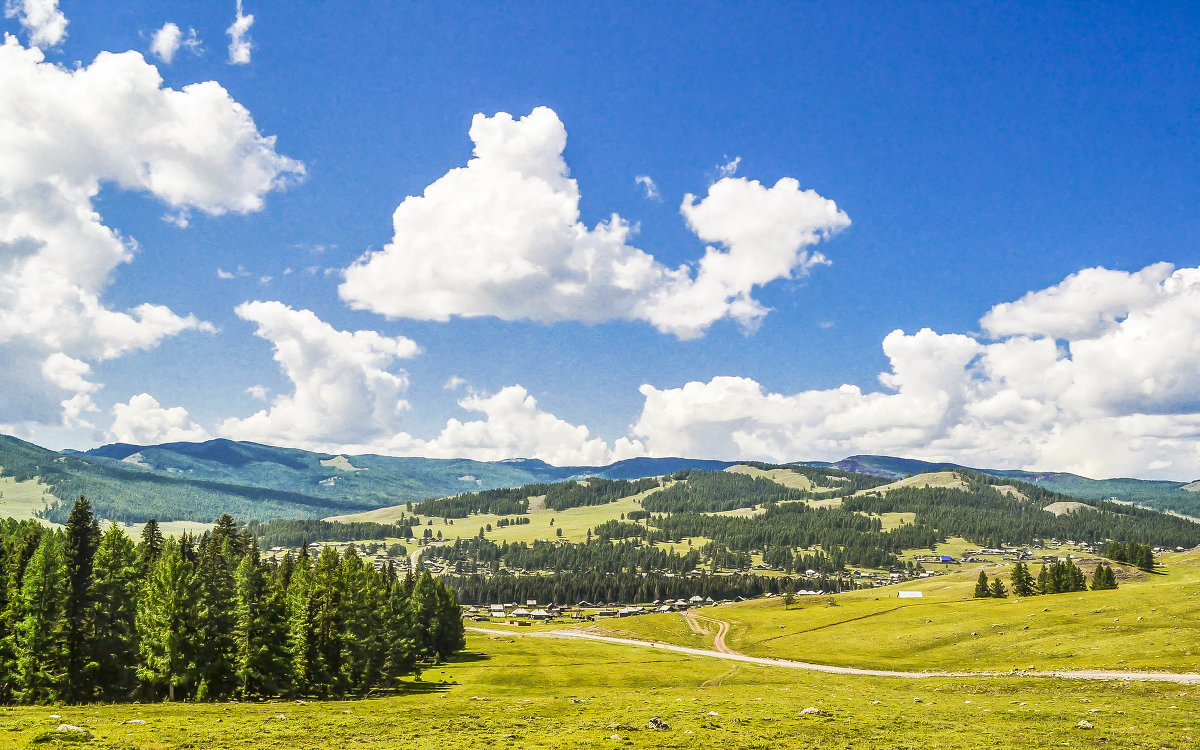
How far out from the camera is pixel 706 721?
40219 millimetres

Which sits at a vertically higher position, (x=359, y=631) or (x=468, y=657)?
(x=359, y=631)

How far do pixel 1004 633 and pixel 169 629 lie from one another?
120 meters

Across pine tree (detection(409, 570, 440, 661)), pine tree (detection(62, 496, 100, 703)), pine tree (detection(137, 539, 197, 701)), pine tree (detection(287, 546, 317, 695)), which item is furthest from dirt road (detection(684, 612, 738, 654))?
pine tree (detection(62, 496, 100, 703))

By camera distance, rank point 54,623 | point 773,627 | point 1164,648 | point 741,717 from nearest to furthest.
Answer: point 741,717 → point 54,623 → point 1164,648 → point 773,627

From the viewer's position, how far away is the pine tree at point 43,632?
5266 cm

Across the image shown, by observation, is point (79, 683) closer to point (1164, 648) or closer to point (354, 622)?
point (354, 622)

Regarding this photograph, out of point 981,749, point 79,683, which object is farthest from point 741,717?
point 79,683

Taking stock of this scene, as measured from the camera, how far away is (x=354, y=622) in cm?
6744

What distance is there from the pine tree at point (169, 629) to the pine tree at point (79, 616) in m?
3.81

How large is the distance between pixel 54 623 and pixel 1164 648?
4769 inches

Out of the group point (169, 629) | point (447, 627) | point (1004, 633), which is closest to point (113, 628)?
point (169, 629)

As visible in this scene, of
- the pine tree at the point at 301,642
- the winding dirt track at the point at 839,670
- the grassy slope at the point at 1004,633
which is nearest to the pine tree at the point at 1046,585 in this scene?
the grassy slope at the point at 1004,633

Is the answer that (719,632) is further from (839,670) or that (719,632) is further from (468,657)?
(468,657)

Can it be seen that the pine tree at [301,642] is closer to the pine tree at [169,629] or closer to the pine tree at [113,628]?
the pine tree at [169,629]
